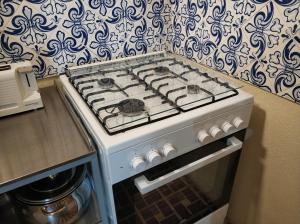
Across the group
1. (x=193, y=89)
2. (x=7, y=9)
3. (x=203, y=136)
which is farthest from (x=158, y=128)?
(x=7, y=9)

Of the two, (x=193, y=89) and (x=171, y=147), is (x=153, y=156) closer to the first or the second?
(x=171, y=147)

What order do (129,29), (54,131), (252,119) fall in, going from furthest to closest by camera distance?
(129,29)
(252,119)
(54,131)

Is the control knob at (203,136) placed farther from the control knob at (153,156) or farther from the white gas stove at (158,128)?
the control knob at (153,156)

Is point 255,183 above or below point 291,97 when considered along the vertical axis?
below

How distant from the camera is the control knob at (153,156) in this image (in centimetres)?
68

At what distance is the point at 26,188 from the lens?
0.79m

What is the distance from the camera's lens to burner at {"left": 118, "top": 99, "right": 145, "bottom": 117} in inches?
29.3

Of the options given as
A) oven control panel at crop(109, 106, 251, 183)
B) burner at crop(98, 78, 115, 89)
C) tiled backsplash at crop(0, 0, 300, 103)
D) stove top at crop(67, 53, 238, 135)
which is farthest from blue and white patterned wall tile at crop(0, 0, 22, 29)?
oven control panel at crop(109, 106, 251, 183)

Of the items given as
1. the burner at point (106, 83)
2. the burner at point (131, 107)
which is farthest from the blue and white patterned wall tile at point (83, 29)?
the burner at point (131, 107)

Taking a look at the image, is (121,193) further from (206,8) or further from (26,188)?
(206,8)

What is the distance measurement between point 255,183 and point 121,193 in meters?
0.72

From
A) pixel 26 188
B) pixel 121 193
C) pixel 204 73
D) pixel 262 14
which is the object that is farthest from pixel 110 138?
pixel 262 14

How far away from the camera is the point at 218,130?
0.80m

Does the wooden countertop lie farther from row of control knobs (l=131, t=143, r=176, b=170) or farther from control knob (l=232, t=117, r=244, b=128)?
control knob (l=232, t=117, r=244, b=128)
